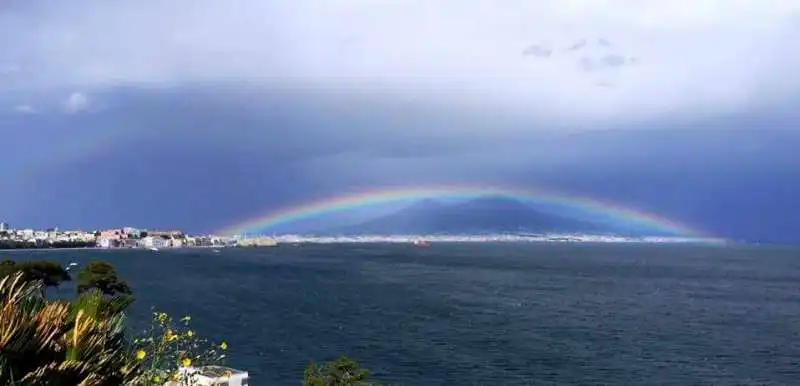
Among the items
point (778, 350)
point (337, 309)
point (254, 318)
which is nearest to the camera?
point (778, 350)

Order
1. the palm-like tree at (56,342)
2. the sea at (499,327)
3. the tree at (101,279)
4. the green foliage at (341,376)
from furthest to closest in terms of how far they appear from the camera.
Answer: the sea at (499,327) < the tree at (101,279) < the green foliage at (341,376) < the palm-like tree at (56,342)

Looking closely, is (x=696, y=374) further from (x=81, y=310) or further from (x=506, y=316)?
(x=81, y=310)

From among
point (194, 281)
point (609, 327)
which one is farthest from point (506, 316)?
point (194, 281)

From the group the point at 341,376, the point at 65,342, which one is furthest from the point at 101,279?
the point at 65,342

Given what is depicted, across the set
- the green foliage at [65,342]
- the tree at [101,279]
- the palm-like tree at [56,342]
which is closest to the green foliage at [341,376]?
the green foliage at [65,342]

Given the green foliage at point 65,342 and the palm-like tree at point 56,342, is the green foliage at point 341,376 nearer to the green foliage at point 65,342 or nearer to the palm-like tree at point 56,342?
the green foliage at point 65,342

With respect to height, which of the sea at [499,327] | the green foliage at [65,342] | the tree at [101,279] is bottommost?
the sea at [499,327]

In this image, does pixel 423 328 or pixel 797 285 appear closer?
pixel 423 328

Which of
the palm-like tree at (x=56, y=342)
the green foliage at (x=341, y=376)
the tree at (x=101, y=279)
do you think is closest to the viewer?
the palm-like tree at (x=56, y=342)
